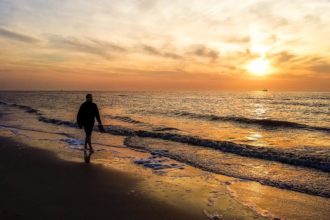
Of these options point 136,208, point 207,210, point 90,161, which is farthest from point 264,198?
point 90,161

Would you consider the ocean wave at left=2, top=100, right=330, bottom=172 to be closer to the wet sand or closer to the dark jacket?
the dark jacket

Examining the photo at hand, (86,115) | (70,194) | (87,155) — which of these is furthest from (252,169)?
(70,194)

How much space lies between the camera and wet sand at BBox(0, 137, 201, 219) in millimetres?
5699

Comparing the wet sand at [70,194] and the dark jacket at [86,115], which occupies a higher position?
the dark jacket at [86,115]

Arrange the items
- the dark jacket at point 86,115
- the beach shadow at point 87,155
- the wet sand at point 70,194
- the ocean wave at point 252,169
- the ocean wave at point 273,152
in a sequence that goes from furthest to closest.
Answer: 1. the ocean wave at point 273,152
2. the dark jacket at point 86,115
3. the beach shadow at point 87,155
4. the ocean wave at point 252,169
5. the wet sand at point 70,194

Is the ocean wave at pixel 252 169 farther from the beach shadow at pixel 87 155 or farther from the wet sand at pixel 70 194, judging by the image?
the wet sand at pixel 70 194

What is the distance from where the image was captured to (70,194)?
6680mm

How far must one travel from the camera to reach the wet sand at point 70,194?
5699 millimetres

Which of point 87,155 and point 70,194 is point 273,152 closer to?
point 87,155

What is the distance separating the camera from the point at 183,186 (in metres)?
7.79

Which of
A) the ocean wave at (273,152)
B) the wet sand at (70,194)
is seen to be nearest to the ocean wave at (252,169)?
the ocean wave at (273,152)

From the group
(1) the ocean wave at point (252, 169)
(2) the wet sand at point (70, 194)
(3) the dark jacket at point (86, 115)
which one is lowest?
(1) the ocean wave at point (252, 169)

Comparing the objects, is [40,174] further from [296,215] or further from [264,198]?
[296,215]

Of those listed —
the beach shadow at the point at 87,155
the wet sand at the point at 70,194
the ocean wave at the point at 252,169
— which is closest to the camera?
the wet sand at the point at 70,194
